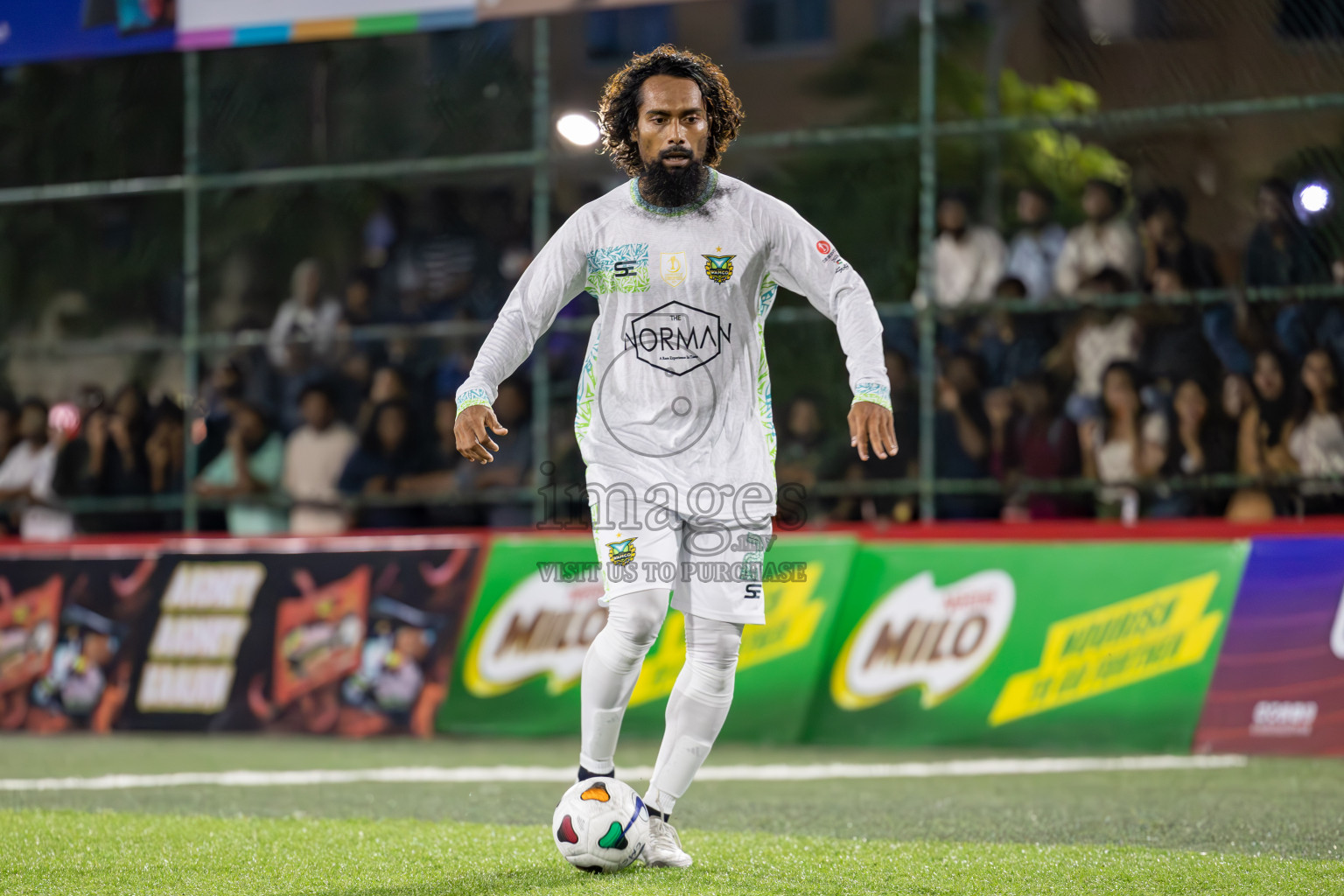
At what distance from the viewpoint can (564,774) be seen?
7.74m

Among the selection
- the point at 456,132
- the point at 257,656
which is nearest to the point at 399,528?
the point at 257,656

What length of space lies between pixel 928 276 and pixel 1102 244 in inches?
39.8

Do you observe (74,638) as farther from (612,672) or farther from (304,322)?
(612,672)

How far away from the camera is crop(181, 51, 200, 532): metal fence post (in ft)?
39.7

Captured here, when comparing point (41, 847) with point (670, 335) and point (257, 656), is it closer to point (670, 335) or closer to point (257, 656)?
point (670, 335)

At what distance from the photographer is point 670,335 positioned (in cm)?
492

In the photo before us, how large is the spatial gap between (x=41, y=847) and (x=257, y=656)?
15.8 ft

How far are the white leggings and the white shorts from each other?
0.17ft

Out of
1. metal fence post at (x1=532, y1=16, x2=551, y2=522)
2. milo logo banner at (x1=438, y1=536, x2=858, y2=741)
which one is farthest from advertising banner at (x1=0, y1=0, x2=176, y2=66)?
milo logo banner at (x1=438, y1=536, x2=858, y2=741)

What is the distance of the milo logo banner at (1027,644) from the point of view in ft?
27.7

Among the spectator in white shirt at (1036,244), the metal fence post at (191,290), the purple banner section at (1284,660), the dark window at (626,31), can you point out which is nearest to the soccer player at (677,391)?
the purple banner section at (1284,660)

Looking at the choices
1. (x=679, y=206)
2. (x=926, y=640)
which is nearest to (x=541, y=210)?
(x=926, y=640)

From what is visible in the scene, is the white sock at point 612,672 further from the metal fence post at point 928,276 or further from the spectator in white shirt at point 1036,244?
the spectator in white shirt at point 1036,244

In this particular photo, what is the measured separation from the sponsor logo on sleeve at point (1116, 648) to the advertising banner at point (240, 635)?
311 cm
